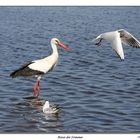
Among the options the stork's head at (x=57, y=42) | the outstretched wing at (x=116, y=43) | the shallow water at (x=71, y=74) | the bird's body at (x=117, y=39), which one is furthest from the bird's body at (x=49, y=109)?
the outstretched wing at (x=116, y=43)

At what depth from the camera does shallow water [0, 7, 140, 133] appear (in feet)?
39.2

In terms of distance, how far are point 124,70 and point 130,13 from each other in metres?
3.85

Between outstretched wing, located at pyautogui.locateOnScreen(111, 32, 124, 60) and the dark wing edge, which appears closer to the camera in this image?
outstretched wing, located at pyautogui.locateOnScreen(111, 32, 124, 60)

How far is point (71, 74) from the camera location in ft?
49.5

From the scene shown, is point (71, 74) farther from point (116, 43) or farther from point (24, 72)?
point (116, 43)

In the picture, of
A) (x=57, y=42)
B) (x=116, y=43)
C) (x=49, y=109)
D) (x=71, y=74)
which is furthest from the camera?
(x=71, y=74)

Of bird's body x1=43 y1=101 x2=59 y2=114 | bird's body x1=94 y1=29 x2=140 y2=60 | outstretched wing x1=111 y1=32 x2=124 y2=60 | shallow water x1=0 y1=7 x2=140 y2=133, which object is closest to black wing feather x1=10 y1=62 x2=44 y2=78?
shallow water x1=0 y1=7 x2=140 y2=133

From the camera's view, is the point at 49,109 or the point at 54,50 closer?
the point at 49,109

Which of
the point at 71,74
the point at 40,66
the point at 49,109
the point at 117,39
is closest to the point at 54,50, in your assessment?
the point at 40,66

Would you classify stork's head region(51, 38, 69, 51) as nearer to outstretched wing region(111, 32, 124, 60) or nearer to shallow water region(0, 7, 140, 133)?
shallow water region(0, 7, 140, 133)

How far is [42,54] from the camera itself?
14711mm

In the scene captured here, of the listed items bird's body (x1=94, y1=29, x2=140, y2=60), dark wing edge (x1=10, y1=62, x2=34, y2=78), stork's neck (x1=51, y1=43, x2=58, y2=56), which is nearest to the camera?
bird's body (x1=94, y1=29, x2=140, y2=60)

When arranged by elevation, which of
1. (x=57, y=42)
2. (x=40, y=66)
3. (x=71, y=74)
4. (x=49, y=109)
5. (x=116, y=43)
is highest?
(x=57, y=42)
